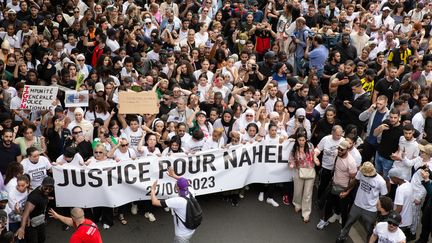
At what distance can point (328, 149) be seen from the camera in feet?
31.9

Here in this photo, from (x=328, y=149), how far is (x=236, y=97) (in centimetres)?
244

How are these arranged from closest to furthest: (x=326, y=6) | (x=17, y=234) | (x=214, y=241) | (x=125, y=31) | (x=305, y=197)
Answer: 1. (x=17, y=234)
2. (x=214, y=241)
3. (x=305, y=197)
4. (x=125, y=31)
5. (x=326, y=6)

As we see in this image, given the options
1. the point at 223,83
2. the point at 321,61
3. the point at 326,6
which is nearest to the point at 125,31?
the point at 223,83

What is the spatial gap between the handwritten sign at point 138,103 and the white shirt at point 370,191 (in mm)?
3887

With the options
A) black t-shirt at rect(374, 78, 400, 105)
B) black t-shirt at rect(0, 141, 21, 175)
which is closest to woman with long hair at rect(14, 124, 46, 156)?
black t-shirt at rect(0, 141, 21, 175)

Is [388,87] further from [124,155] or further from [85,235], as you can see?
[85,235]

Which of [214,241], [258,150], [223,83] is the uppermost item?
[223,83]

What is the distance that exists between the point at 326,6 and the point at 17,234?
35.0 feet

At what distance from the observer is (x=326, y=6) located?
15.9m

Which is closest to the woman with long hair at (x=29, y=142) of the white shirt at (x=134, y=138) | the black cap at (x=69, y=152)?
the black cap at (x=69, y=152)

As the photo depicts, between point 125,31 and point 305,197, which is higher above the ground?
point 125,31

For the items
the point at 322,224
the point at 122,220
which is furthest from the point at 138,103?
the point at 322,224

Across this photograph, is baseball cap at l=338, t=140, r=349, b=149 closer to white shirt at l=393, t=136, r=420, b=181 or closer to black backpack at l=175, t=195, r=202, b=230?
white shirt at l=393, t=136, r=420, b=181

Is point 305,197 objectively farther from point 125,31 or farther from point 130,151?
point 125,31
